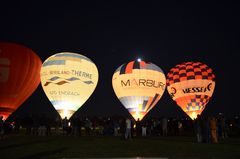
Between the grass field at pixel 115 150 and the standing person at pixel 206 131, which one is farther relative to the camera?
the standing person at pixel 206 131

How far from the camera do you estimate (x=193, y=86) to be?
33.1 m

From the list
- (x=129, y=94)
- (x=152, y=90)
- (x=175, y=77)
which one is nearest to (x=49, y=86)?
(x=129, y=94)

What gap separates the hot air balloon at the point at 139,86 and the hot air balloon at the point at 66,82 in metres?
3.96

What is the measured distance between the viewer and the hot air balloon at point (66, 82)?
3077cm

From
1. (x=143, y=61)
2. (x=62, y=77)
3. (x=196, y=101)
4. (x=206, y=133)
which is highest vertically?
(x=143, y=61)

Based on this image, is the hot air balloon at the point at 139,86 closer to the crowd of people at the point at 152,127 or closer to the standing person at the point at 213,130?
the crowd of people at the point at 152,127

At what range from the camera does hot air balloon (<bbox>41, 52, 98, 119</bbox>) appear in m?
30.8

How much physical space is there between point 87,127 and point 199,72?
1372 centimetres

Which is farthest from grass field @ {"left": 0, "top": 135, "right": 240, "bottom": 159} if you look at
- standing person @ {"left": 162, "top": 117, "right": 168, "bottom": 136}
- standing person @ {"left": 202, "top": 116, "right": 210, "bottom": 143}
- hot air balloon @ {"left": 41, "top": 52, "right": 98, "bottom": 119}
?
hot air balloon @ {"left": 41, "top": 52, "right": 98, "bottom": 119}

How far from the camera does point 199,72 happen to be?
3344 centimetres

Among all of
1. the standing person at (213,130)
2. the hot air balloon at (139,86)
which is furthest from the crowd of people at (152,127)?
the hot air balloon at (139,86)

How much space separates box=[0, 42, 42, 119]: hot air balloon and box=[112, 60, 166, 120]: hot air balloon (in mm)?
9453

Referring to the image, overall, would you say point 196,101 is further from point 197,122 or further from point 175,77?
point 197,122

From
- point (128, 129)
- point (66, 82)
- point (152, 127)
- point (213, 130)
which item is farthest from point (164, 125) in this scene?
point (66, 82)
